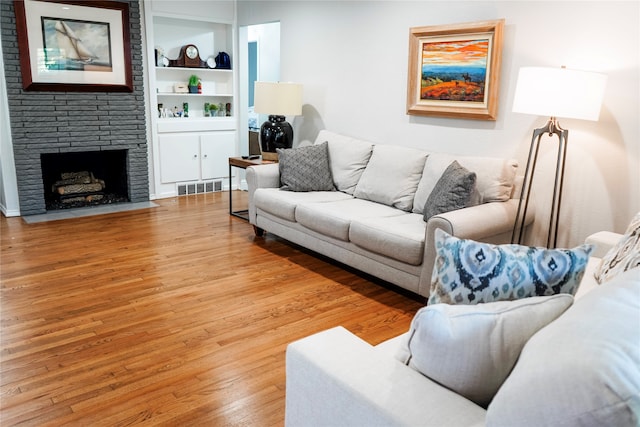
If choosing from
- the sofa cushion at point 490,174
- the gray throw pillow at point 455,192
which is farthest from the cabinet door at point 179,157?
the gray throw pillow at point 455,192

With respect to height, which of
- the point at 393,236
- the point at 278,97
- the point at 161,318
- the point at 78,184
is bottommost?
the point at 161,318

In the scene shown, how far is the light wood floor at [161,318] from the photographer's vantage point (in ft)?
7.18

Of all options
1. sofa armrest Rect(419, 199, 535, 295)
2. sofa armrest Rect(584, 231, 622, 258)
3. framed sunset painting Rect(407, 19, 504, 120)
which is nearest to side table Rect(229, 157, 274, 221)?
framed sunset painting Rect(407, 19, 504, 120)

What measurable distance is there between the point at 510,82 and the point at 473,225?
3.99 ft

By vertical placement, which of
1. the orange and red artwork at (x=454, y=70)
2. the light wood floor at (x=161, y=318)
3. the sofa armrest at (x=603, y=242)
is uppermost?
the orange and red artwork at (x=454, y=70)

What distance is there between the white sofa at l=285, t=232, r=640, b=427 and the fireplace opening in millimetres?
4809

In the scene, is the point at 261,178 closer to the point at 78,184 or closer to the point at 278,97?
the point at 278,97

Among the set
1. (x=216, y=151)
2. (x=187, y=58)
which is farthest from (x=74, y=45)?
(x=216, y=151)

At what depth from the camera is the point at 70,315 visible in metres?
2.99

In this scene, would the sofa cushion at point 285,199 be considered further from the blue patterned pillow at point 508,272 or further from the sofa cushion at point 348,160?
the blue patterned pillow at point 508,272

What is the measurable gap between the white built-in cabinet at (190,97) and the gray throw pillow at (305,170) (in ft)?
6.52

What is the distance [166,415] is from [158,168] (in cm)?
421

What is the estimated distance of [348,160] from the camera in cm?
441

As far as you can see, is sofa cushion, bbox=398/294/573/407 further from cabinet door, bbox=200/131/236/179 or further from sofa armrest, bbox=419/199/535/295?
cabinet door, bbox=200/131/236/179
